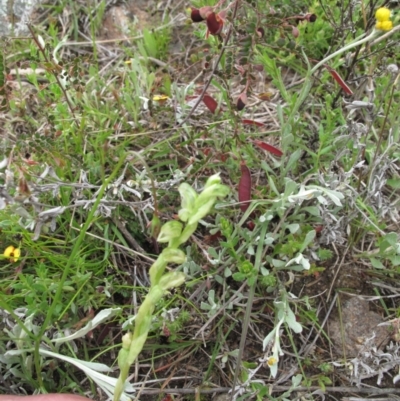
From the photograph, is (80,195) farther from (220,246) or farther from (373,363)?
(373,363)

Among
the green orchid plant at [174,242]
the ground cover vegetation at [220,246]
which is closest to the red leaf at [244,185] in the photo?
the ground cover vegetation at [220,246]

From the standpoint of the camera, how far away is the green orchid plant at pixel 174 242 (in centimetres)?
117

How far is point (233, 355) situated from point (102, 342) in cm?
49

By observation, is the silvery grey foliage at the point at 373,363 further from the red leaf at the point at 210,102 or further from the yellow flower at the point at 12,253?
the yellow flower at the point at 12,253

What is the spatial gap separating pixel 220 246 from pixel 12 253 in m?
0.78

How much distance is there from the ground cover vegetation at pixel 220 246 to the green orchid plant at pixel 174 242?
1.33 feet

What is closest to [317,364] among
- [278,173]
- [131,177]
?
[278,173]

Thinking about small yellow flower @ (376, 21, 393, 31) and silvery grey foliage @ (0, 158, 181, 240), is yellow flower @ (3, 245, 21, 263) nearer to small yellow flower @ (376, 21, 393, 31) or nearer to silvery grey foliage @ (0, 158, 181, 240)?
silvery grey foliage @ (0, 158, 181, 240)

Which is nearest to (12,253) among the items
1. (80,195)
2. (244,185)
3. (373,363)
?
(80,195)

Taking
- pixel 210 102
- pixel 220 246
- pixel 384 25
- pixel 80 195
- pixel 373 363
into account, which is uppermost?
A: pixel 384 25

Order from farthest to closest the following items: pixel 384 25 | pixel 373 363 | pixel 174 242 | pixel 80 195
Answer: pixel 80 195
pixel 373 363
pixel 384 25
pixel 174 242

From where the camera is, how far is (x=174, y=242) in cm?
120

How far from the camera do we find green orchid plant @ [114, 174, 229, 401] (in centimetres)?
117

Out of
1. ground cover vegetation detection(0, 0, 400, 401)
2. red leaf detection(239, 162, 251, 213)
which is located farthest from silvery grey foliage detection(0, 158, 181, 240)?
red leaf detection(239, 162, 251, 213)
